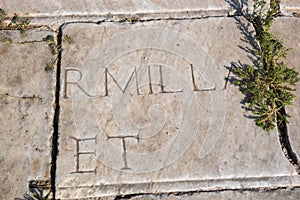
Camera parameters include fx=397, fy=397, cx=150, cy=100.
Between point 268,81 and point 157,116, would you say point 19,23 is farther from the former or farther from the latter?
point 268,81

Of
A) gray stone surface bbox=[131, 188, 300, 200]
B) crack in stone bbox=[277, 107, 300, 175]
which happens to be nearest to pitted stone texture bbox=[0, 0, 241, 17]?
crack in stone bbox=[277, 107, 300, 175]

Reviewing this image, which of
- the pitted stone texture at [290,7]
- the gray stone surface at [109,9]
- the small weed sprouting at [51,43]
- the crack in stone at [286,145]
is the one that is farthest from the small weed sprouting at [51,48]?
the pitted stone texture at [290,7]

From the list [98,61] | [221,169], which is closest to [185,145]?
[221,169]

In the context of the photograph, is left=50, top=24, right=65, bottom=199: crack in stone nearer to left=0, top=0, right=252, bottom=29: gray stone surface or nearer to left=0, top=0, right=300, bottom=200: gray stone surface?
left=0, top=0, right=300, bottom=200: gray stone surface

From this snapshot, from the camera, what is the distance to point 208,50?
9.46 ft

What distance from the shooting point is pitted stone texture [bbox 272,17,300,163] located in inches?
105

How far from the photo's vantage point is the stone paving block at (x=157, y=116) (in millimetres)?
2543

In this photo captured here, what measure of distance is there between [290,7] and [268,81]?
2.40 ft

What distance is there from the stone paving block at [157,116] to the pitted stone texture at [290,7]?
43 cm

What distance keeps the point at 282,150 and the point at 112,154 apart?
112cm

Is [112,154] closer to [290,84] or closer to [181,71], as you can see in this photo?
[181,71]

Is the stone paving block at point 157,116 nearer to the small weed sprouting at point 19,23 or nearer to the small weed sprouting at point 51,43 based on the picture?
the small weed sprouting at point 51,43

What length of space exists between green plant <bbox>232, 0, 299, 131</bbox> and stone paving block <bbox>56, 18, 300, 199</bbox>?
3.1 inches

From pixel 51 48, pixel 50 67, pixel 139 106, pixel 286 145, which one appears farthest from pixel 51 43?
pixel 286 145
